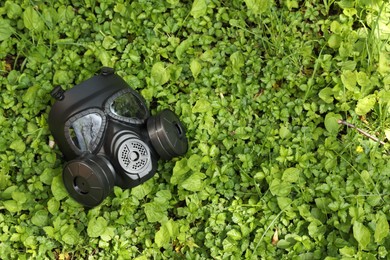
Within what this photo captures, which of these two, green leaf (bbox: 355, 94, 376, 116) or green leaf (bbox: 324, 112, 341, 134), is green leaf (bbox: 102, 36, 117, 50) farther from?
green leaf (bbox: 355, 94, 376, 116)

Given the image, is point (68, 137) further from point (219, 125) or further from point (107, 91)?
point (219, 125)

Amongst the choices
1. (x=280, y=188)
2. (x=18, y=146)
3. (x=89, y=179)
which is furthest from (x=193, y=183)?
Result: (x=18, y=146)

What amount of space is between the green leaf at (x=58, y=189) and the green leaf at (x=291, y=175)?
51.7 inches

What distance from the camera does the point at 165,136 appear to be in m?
3.57

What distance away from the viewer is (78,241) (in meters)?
3.60

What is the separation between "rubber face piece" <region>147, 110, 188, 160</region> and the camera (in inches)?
141

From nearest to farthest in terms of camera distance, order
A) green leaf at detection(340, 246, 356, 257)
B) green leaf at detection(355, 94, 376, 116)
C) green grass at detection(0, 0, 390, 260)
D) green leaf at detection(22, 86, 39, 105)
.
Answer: green leaf at detection(340, 246, 356, 257) < green grass at detection(0, 0, 390, 260) < green leaf at detection(355, 94, 376, 116) < green leaf at detection(22, 86, 39, 105)

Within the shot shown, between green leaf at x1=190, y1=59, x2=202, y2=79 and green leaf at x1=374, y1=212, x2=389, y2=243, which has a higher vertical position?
green leaf at x1=190, y1=59, x2=202, y2=79

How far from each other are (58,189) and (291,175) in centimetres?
139

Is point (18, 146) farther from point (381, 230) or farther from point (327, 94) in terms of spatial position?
point (381, 230)

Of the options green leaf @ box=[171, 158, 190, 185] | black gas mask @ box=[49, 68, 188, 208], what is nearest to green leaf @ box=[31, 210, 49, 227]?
black gas mask @ box=[49, 68, 188, 208]

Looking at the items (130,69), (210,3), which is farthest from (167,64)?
(210,3)

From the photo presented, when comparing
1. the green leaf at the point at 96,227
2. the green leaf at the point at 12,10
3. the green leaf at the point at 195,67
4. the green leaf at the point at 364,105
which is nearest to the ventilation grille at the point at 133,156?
the green leaf at the point at 96,227

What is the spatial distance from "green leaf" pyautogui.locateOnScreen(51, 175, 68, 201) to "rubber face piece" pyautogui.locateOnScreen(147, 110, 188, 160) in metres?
0.61
